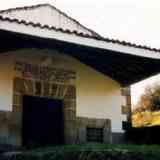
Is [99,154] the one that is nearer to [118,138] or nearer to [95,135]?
[95,135]

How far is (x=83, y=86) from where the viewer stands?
11492 millimetres

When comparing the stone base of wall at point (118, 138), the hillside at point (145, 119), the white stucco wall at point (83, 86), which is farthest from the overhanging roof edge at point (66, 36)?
the hillside at point (145, 119)

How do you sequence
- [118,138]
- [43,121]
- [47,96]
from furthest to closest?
[118,138] < [43,121] < [47,96]

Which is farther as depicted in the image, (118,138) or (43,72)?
(118,138)

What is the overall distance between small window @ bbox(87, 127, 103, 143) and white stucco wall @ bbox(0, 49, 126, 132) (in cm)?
33

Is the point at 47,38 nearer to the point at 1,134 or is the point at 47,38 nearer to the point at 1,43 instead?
the point at 1,43

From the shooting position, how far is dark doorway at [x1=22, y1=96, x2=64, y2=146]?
10672mm

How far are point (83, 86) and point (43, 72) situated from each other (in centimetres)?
110

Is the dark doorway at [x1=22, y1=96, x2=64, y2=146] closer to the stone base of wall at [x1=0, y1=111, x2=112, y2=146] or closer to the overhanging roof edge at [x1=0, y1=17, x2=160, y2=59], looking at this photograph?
the stone base of wall at [x1=0, y1=111, x2=112, y2=146]

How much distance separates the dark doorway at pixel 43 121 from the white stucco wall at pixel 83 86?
1.64 feet

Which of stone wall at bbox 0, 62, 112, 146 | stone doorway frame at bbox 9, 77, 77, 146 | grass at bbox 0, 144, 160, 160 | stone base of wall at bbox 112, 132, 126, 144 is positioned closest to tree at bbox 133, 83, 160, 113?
stone base of wall at bbox 112, 132, 126, 144

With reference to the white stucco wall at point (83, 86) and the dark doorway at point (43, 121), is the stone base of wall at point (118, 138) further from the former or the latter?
the dark doorway at point (43, 121)

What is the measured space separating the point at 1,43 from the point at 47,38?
5.23ft

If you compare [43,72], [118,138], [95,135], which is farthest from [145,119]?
[43,72]
